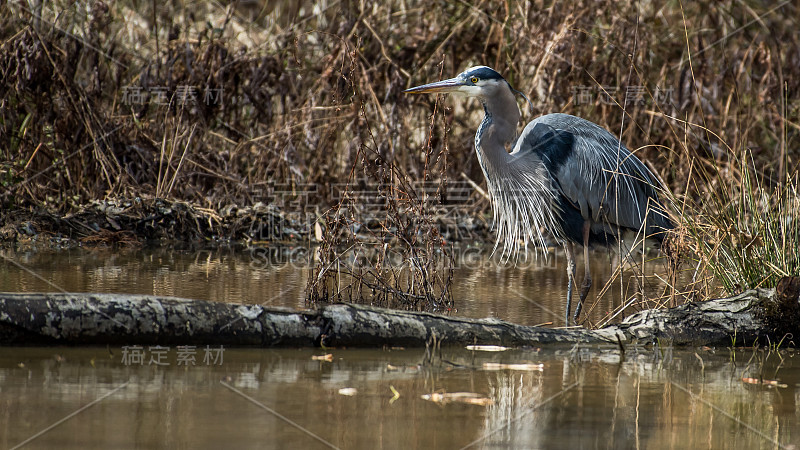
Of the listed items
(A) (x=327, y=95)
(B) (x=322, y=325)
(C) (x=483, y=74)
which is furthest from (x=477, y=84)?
(A) (x=327, y=95)

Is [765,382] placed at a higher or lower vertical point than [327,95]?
lower

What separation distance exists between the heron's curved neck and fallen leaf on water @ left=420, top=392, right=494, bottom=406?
286cm

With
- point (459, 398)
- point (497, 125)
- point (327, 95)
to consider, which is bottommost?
point (459, 398)

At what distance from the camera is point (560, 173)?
19.7ft

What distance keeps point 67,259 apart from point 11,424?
13.5ft

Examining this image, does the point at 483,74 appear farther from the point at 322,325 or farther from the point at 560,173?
the point at 322,325

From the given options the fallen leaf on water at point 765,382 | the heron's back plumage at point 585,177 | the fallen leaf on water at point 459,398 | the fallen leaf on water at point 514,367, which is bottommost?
the fallen leaf on water at point 459,398

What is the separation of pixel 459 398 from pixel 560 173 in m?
2.98

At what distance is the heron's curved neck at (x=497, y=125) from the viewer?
19.3 ft

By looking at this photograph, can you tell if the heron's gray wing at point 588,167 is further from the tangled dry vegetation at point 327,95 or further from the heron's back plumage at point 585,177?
the tangled dry vegetation at point 327,95

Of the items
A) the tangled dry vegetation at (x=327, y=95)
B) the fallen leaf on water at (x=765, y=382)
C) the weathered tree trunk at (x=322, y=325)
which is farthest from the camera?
the tangled dry vegetation at (x=327, y=95)

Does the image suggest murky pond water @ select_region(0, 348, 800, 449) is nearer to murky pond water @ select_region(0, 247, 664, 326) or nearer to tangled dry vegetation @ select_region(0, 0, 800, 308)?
murky pond water @ select_region(0, 247, 664, 326)

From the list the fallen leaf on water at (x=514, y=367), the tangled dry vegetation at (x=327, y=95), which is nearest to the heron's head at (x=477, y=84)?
the tangled dry vegetation at (x=327, y=95)

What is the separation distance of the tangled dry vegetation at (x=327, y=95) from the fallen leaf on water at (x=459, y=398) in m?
4.34
